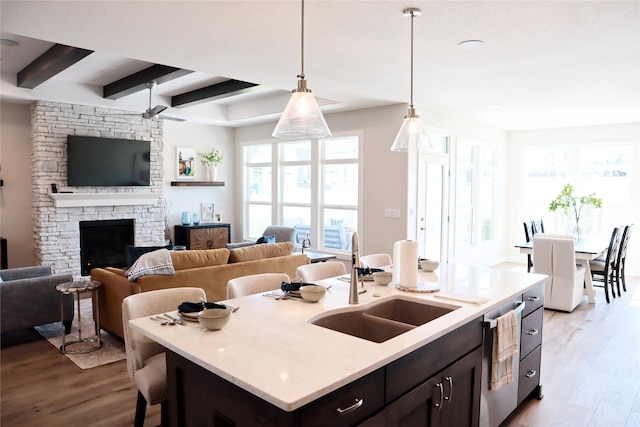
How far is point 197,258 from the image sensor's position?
4.16 meters

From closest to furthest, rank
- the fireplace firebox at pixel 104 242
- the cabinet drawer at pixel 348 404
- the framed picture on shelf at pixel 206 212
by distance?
the cabinet drawer at pixel 348 404
the fireplace firebox at pixel 104 242
the framed picture on shelf at pixel 206 212

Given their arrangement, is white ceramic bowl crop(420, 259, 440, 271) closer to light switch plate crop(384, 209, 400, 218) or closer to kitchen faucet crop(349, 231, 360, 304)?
kitchen faucet crop(349, 231, 360, 304)

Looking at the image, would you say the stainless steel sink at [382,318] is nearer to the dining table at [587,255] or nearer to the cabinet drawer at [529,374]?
the cabinet drawer at [529,374]

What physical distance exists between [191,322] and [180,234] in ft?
20.5

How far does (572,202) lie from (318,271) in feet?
21.4

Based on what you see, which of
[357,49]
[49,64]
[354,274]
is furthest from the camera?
[49,64]

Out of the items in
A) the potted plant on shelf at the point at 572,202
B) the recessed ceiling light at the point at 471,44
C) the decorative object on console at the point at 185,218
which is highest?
the recessed ceiling light at the point at 471,44

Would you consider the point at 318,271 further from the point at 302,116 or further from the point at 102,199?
the point at 102,199

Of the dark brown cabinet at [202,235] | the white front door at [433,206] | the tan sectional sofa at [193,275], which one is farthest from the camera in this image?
the dark brown cabinet at [202,235]

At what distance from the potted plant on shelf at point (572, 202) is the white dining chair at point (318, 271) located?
5521 millimetres

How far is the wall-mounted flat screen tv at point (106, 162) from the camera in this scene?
666cm

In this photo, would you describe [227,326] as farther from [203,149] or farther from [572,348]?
[203,149]

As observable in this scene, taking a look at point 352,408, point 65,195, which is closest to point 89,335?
point 65,195

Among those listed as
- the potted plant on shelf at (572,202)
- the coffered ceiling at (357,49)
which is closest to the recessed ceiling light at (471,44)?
the coffered ceiling at (357,49)
